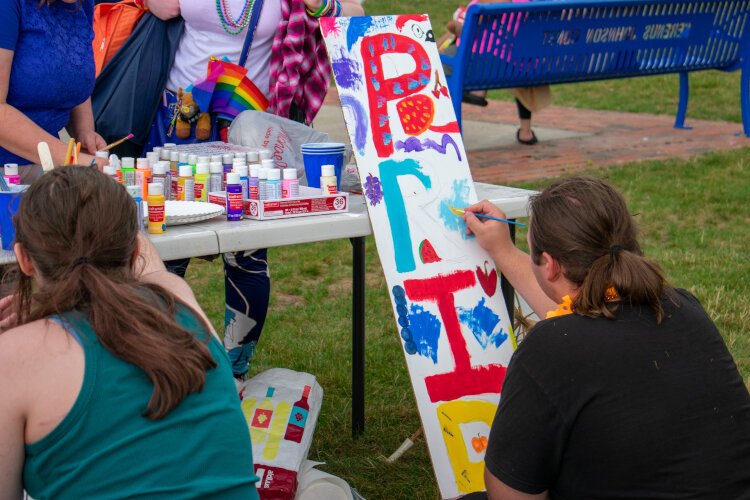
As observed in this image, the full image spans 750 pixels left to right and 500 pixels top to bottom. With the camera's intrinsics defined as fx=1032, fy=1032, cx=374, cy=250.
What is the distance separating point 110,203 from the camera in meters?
1.76

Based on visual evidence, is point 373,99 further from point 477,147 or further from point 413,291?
point 477,147

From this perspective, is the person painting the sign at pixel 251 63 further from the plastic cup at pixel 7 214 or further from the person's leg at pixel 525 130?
the person's leg at pixel 525 130

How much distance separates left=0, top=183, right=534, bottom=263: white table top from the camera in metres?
2.47

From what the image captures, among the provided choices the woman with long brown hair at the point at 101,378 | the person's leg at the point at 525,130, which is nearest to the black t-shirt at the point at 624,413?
the woman with long brown hair at the point at 101,378

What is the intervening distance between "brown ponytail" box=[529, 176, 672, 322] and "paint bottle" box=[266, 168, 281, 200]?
0.80m

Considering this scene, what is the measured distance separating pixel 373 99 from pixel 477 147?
205 inches

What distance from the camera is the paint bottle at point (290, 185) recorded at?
2.74 metres

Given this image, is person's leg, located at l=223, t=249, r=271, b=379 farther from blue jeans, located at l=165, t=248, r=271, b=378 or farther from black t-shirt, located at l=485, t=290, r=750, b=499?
black t-shirt, located at l=485, t=290, r=750, b=499

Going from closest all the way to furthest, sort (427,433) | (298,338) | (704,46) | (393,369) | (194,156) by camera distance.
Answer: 1. (427,433)
2. (194,156)
3. (393,369)
4. (298,338)
5. (704,46)

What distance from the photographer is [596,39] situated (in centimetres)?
694

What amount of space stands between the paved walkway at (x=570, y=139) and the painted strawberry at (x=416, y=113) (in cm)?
375

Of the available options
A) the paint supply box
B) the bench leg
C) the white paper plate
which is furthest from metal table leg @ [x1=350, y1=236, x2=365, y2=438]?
the bench leg

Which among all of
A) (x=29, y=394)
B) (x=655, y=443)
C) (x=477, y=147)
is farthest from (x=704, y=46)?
(x=29, y=394)

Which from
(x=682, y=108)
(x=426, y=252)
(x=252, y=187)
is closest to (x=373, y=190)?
(x=426, y=252)
